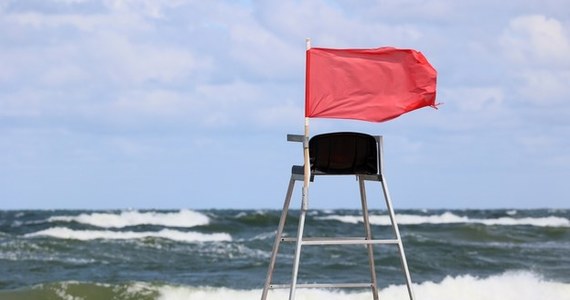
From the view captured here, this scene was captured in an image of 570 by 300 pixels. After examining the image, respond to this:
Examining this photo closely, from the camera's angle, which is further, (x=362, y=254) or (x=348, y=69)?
(x=362, y=254)

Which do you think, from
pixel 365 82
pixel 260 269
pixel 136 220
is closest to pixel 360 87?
pixel 365 82

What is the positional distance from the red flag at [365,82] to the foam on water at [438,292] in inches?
330

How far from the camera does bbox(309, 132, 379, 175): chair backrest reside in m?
7.01

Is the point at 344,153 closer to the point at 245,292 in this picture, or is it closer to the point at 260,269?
the point at 245,292

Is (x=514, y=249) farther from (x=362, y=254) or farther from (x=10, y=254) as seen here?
(x=10, y=254)

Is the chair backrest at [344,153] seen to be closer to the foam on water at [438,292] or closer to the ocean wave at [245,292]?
the foam on water at [438,292]

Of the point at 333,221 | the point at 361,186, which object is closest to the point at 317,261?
the point at 361,186

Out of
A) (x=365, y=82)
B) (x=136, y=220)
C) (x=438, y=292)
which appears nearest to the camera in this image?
(x=365, y=82)

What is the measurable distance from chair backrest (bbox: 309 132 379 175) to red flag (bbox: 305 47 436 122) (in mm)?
286

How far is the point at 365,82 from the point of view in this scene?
684 centimetres

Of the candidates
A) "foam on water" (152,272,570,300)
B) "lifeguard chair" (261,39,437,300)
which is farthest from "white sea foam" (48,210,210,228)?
"lifeguard chair" (261,39,437,300)

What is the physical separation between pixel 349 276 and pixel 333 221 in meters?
24.9

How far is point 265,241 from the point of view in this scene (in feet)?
97.8

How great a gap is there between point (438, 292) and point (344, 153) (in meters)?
10.0
